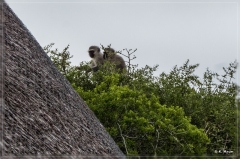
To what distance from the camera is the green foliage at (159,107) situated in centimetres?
1294

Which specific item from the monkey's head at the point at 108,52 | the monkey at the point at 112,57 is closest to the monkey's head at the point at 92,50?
the monkey at the point at 112,57

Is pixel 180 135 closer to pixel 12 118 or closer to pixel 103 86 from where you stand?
pixel 103 86

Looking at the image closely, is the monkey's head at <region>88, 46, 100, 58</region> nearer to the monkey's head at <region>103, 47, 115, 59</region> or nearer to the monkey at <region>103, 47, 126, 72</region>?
the monkey at <region>103, 47, 126, 72</region>

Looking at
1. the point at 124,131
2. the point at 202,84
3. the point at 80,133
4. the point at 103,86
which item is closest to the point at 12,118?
the point at 80,133

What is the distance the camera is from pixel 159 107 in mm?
13820

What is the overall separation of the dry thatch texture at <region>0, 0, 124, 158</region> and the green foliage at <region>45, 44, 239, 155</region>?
3.42 m

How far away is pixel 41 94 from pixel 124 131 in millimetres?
6212

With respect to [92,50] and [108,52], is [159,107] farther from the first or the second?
[92,50]

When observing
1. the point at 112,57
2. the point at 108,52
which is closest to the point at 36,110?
the point at 108,52

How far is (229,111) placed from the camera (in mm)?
15156

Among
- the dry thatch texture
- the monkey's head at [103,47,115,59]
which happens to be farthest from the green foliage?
the dry thatch texture

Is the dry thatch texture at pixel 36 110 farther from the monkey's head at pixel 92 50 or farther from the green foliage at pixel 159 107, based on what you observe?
the monkey's head at pixel 92 50

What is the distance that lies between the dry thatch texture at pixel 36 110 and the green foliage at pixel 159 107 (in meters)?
3.42

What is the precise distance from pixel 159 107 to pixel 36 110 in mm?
7459
